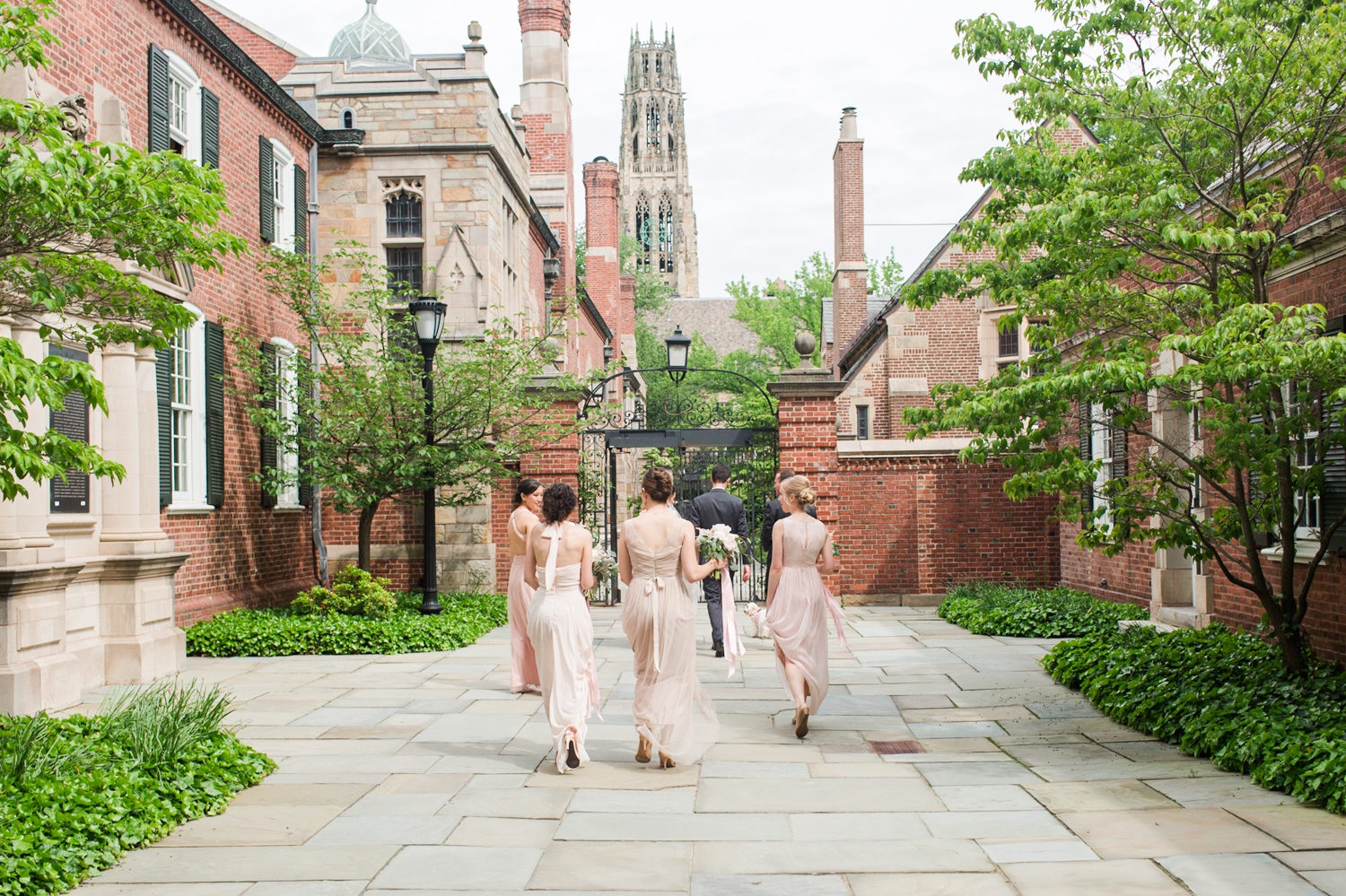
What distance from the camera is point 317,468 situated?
14648mm

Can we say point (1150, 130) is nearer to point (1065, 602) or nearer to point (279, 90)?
point (1065, 602)

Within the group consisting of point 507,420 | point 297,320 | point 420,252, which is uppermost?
point 420,252

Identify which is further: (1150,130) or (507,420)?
(507,420)

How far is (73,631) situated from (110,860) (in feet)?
18.1

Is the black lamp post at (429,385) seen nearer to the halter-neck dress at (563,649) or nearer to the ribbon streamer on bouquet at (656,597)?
the halter-neck dress at (563,649)

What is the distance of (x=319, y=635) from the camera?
1291 centimetres

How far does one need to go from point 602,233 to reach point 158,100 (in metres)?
24.7

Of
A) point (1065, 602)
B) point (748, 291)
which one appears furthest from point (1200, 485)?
point (748, 291)

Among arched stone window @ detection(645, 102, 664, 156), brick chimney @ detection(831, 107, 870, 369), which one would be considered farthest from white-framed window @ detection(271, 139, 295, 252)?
arched stone window @ detection(645, 102, 664, 156)

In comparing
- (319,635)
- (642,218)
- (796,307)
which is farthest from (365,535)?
(642,218)

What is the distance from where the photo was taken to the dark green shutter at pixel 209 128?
13875 mm

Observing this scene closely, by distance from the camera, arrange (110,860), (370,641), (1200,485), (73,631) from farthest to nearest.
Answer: (370,641) → (1200,485) → (73,631) → (110,860)

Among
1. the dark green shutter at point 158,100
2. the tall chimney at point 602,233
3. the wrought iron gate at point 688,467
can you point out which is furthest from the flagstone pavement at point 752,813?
the tall chimney at point 602,233

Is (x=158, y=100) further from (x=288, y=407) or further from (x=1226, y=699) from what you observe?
(x=1226, y=699)
